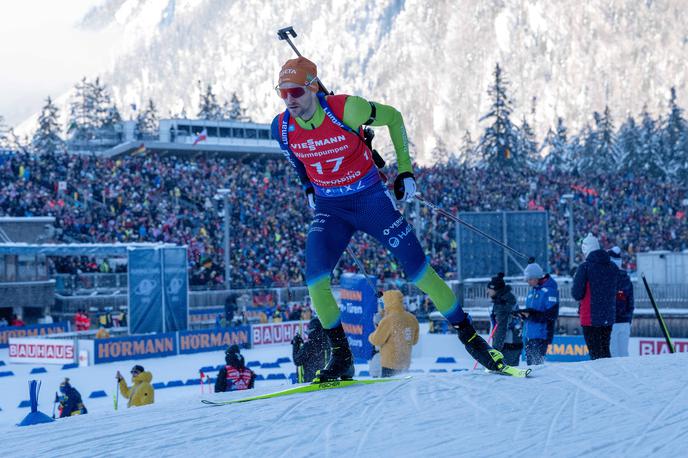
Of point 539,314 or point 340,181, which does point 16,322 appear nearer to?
point 539,314

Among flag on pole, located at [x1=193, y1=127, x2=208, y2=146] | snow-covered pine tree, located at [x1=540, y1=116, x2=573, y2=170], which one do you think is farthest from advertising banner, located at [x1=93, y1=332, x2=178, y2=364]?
snow-covered pine tree, located at [x1=540, y1=116, x2=573, y2=170]

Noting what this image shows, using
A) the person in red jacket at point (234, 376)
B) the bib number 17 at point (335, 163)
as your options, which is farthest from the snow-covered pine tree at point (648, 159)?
the bib number 17 at point (335, 163)

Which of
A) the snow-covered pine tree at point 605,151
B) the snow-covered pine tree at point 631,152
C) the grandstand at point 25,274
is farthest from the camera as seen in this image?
the snow-covered pine tree at point 605,151

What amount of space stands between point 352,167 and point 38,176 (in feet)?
109

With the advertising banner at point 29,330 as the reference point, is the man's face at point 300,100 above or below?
above

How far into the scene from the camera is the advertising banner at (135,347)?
24.2 meters

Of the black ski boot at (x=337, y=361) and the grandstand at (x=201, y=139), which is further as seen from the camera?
the grandstand at (x=201, y=139)

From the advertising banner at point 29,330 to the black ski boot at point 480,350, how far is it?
23.6m

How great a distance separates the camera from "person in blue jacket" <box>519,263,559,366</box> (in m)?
11.0

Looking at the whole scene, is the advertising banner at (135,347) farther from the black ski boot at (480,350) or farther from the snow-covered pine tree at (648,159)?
the snow-covered pine tree at (648,159)

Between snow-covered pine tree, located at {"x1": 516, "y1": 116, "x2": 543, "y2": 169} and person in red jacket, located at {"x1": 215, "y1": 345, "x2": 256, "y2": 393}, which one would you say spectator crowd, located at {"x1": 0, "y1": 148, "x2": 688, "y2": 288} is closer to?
snow-covered pine tree, located at {"x1": 516, "y1": 116, "x2": 543, "y2": 169}

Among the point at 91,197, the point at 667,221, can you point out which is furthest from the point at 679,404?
the point at 667,221

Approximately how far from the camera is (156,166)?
4284 centimetres

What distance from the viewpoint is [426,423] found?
16.0 ft
